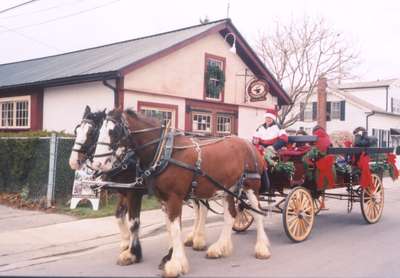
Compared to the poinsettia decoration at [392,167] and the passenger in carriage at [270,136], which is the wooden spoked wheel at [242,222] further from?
the poinsettia decoration at [392,167]

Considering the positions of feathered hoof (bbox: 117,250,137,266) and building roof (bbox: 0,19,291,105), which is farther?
building roof (bbox: 0,19,291,105)

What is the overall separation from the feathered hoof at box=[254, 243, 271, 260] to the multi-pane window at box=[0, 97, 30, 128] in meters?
12.5

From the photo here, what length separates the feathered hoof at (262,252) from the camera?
6879 mm

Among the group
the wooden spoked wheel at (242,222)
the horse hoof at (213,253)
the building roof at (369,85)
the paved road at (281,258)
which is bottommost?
the paved road at (281,258)

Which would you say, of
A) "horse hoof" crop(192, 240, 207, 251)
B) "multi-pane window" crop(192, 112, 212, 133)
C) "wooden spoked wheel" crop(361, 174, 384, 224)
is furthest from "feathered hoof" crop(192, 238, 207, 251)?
"multi-pane window" crop(192, 112, 212, 133)

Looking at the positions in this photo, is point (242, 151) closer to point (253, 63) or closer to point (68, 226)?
point (68, 226)

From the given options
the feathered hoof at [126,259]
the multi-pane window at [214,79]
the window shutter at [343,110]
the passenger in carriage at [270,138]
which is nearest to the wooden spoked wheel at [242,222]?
the passenger in carriage at [270,138]

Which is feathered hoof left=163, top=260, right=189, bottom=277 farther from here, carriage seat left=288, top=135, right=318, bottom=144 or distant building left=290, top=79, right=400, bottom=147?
distant building left=290, top=79, right=400, bottom=147

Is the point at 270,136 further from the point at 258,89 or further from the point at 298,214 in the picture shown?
the point at 258,89

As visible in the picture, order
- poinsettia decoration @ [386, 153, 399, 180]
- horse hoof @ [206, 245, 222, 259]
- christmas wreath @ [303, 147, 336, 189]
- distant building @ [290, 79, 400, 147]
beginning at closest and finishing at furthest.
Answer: horse hoof @ [206, 245, 222, 259], christmas wreath @ [303, 147, 336, 189], poinsettia decoration @ [386, 153, 399, 180], distant building @ [290, 79, 400, 147]

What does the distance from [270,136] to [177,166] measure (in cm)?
293

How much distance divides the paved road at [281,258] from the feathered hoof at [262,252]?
0.10 meters

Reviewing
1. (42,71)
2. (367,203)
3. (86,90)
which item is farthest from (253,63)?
(367,203)

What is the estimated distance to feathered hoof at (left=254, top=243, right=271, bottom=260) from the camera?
688cm
